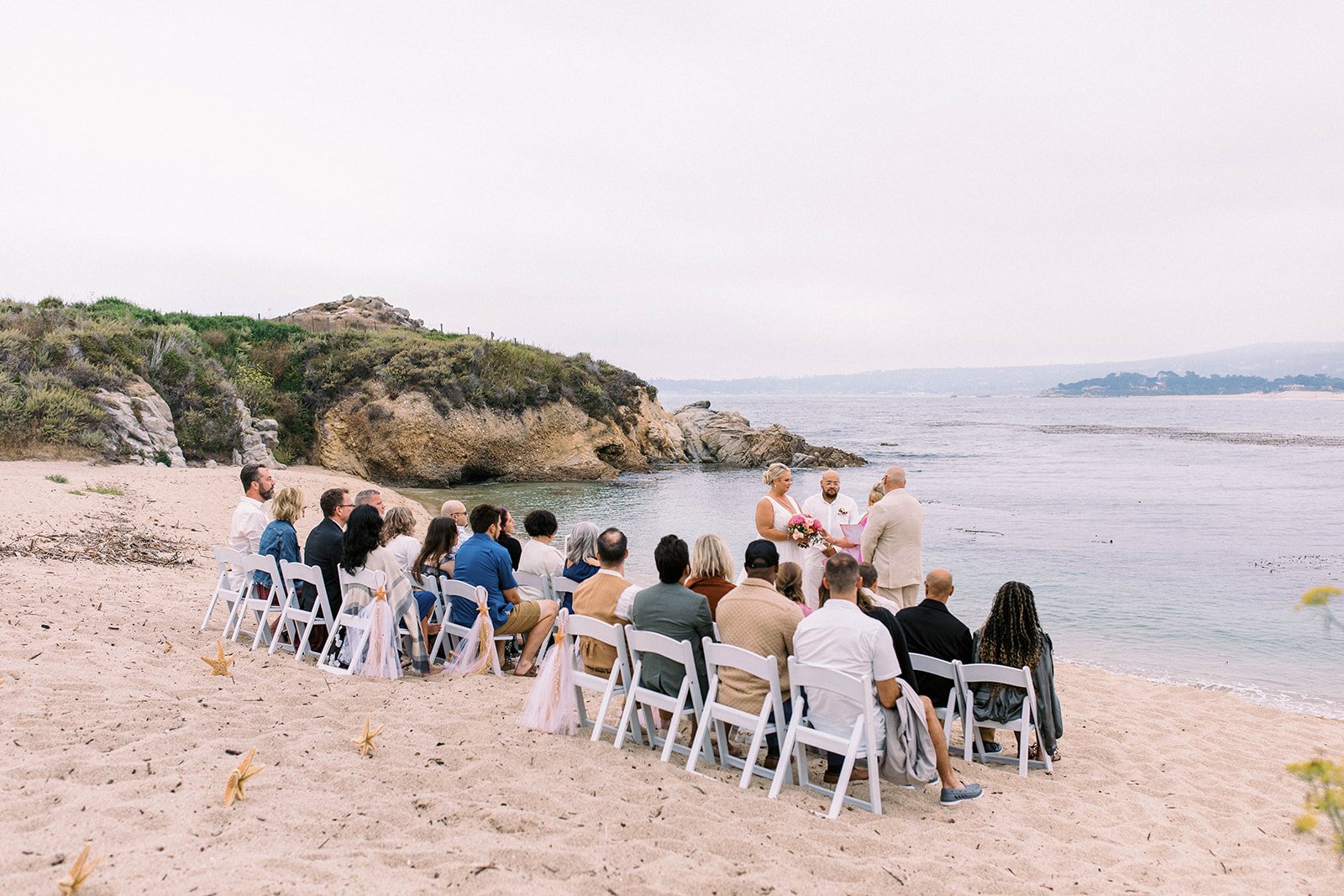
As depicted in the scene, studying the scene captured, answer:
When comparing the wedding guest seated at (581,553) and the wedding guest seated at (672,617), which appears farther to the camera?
the wedding guest seated at (581,553)

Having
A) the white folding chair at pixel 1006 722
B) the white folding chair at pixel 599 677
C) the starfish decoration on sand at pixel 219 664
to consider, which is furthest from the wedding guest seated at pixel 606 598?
the starfish decoration on sand at pixel 219 664

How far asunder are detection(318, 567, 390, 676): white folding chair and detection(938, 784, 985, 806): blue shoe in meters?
4.36

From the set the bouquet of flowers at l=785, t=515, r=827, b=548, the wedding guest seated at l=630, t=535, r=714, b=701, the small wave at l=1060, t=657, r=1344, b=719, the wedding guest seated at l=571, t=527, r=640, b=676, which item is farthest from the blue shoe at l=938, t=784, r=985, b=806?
the small wave at l=1060, t=657, r=1344, b=719

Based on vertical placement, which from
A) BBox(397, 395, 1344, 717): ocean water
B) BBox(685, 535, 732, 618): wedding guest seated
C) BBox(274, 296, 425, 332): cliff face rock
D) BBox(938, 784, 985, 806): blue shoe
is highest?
BBox(274, 296, 425, 332): cliff face rock

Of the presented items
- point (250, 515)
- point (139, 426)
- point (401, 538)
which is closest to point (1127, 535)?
point (401, 538)

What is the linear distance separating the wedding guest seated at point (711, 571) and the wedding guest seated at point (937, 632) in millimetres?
1327

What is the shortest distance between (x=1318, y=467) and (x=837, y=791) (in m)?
43.3

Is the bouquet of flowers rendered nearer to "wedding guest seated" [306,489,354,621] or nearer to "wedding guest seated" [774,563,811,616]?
"wedding guest seated" [774,563,811,616]

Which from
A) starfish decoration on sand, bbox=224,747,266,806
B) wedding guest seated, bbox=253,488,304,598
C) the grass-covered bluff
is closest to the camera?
starfish decoration on sand, bbox=224,747,266,806

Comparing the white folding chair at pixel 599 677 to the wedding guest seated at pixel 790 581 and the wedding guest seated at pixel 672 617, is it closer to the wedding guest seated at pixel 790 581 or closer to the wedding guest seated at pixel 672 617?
the wedding guest seated at pixel 672 617

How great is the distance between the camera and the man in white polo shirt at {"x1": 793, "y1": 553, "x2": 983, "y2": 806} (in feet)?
15.3

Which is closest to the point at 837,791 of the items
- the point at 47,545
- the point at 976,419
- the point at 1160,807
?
the point at 1160,807

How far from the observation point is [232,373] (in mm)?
26828

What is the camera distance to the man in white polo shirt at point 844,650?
15.3ft
